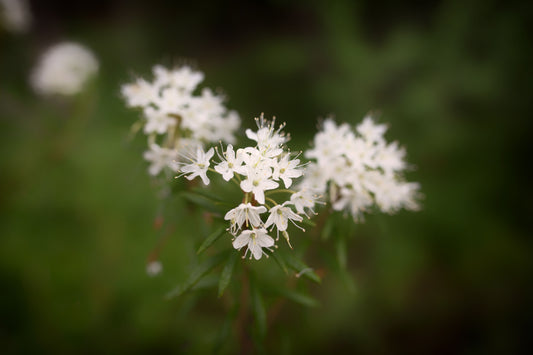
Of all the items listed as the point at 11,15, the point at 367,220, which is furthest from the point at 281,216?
the point at 11,15

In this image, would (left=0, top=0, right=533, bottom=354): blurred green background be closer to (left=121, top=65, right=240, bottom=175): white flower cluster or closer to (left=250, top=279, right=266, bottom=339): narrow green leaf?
(left=121, top=65, right=240, bottom=175): white flower cluster

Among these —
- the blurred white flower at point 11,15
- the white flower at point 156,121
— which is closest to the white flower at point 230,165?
the white flower at point 156,121

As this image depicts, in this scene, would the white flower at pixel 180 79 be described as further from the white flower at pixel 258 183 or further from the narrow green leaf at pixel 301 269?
the narrow green leaf at pixel 301 269

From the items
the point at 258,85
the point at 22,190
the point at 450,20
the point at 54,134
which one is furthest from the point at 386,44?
the point at 22,190

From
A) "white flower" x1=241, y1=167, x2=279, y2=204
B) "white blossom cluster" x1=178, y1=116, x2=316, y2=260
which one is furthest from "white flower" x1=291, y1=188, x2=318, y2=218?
"white flower" x1=241, y1=167, x2=279, y2=204

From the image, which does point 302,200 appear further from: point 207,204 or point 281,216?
point 207,204

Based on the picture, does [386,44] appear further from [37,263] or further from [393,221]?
[37,263]
